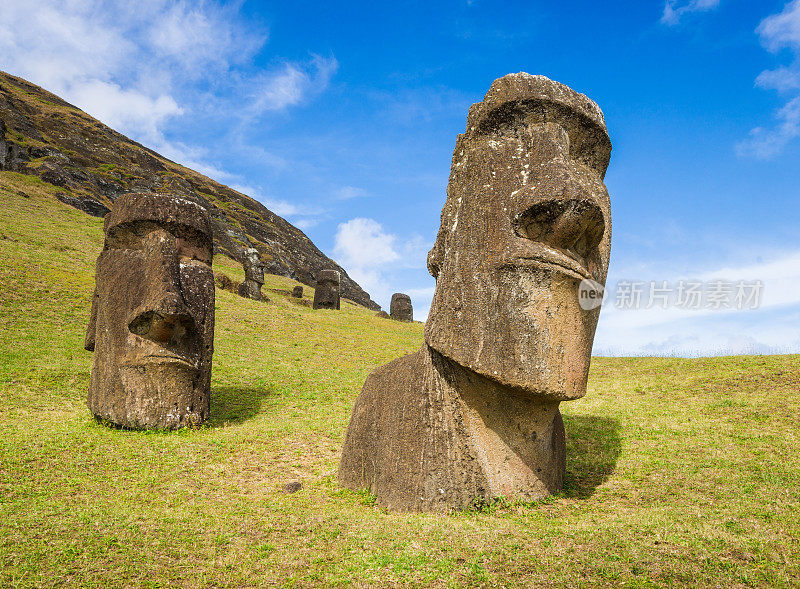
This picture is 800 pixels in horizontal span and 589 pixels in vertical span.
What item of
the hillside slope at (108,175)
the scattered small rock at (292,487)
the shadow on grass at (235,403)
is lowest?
the shadow on grass at (235,403)

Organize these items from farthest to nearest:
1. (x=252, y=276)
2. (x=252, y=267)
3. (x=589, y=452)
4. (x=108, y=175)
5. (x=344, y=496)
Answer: (x=108, y=175), (x=252, y=267), (x=252, y=276), (x=589, y=452), (x=344, y=496)

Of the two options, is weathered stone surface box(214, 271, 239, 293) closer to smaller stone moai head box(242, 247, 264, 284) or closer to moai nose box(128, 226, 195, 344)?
smaller stone moai head box(242, 247, 264, 284)

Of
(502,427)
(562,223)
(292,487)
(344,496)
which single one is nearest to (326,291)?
(292,487)

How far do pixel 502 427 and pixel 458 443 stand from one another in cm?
52

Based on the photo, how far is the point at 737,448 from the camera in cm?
814

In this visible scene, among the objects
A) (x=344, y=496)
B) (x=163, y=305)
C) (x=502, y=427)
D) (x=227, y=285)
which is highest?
(x=227, y=285)

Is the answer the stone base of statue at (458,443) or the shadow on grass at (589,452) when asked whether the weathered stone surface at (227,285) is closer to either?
the shadow on grass at (589,452)

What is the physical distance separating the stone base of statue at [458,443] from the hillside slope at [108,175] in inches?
1411

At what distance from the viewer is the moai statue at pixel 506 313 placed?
19.0 ft

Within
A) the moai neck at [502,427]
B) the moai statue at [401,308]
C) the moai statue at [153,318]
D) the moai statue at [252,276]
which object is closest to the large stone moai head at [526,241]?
the moai neck at [502,427]

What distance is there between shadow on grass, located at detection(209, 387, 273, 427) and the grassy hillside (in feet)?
0.29

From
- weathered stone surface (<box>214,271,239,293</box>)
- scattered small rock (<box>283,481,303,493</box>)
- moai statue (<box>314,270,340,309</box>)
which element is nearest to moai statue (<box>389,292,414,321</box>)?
moai statue (<box>314,270,340,309</box>)

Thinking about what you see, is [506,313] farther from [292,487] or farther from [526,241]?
[292,487]

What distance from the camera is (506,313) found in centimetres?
586
